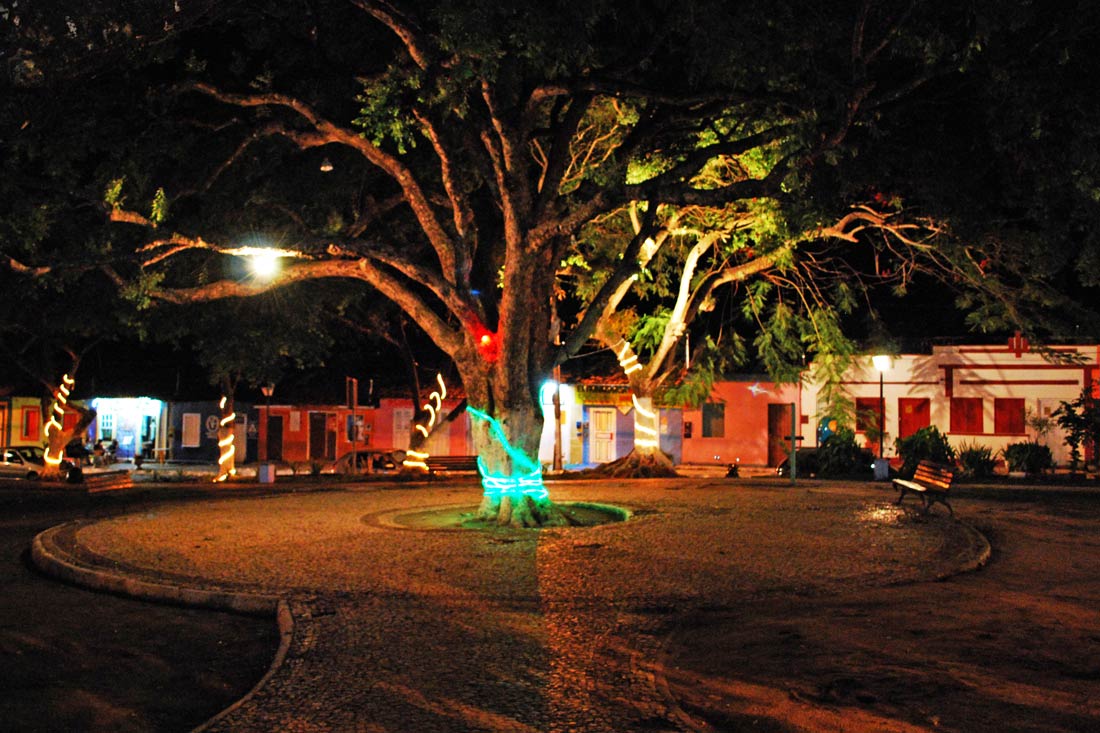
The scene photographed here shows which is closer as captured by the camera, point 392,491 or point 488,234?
point 392,491

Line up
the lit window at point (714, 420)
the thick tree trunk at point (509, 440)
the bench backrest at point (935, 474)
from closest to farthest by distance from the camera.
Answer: the thick tree trunk at point (509, 440)
the bench backrest at point (935, 474)
the lit window at point (714, 420)

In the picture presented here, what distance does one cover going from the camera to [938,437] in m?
27.8

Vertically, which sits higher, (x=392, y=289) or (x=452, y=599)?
(x=392, y=289)

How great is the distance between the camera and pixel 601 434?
36.4 meters

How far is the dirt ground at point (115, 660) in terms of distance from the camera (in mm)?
5941

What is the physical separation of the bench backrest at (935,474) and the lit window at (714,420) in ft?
63.9

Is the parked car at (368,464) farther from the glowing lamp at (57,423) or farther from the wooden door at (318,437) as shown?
the wooden door at (318,437)

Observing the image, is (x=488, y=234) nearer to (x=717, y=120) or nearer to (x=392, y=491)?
(x=392, y=491)

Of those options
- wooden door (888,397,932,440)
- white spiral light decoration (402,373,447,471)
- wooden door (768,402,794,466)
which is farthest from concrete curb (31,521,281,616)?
wooden door (888,397,932,440)

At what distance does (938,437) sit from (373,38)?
65.0 ft

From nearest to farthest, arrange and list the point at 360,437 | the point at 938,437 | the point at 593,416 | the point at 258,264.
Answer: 1. the point at 258,264
2. the point at 938,437
3. the point at 593,416
4. the point at 360,437

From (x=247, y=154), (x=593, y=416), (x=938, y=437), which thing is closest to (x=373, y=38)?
(x=247, y=154)

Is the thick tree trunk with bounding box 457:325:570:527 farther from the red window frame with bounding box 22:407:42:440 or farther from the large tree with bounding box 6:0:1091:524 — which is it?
the red window frame with bounding box 22:407:42:440

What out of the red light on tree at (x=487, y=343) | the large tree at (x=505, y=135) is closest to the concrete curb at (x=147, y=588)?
the large tree at (x=505, y=135)
